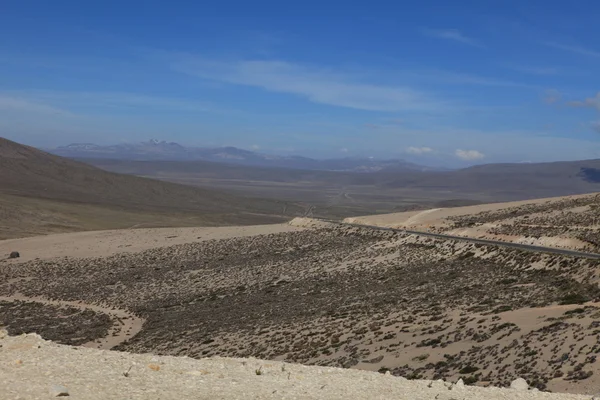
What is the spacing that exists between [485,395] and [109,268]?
46.6 meters

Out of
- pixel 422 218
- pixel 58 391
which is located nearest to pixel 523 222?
pixel 422 218

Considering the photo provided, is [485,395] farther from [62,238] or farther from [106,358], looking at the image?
[62,238]

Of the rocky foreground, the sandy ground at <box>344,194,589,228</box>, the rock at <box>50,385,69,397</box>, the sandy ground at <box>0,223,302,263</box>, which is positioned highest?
the rock at <box>50,385,69,397</box>

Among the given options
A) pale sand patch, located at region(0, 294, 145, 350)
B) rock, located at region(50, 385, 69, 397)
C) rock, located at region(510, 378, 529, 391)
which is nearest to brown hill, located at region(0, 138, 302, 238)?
pale sand patch, located at region(0, 294, 145, 350)

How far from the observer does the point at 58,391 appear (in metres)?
10.3

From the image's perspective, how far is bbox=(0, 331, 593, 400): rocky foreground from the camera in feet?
35.7

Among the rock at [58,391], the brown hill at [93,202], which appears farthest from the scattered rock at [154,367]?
the brown hill at [93,202]

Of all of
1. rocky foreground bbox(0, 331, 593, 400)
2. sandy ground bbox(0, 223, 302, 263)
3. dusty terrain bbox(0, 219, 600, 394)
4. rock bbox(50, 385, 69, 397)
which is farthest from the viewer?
sandy ground bbox(0, 223, 302, 263)

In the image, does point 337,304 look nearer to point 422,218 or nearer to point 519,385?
point 519,385

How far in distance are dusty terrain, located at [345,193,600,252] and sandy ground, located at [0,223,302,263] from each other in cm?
1538

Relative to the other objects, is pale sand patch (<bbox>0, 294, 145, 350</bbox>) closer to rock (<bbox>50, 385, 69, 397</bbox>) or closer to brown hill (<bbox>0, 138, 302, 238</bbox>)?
rock (<bbox>50, 385, 69, 397</bbox>)

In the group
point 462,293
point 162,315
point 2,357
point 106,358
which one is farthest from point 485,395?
point 162,315

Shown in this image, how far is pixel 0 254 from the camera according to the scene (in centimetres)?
6412

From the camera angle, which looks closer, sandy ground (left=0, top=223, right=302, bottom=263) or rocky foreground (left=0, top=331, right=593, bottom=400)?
rocky foreground (left=0, top=331, right=593, bottom=400)
